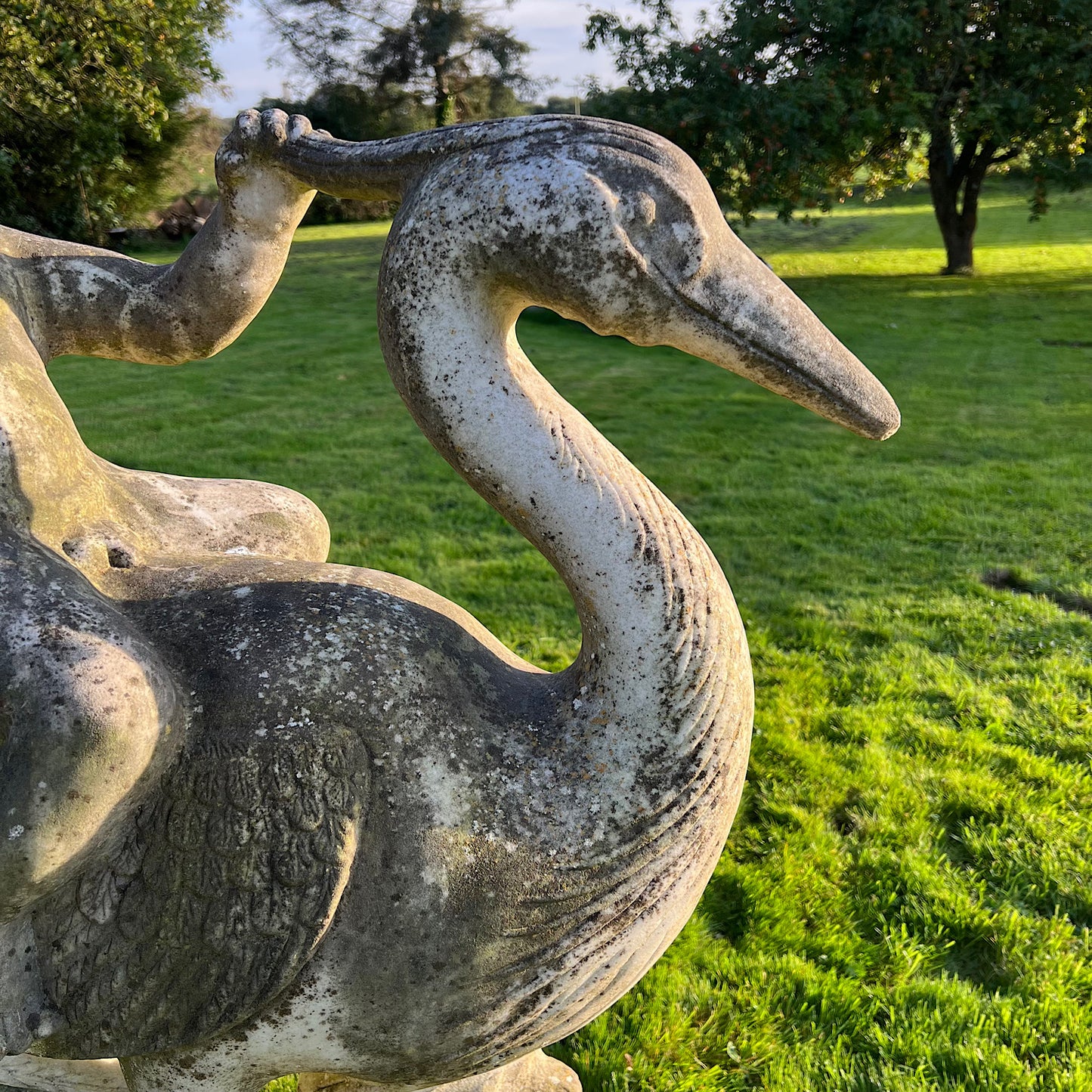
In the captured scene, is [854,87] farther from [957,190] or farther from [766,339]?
[766,339]

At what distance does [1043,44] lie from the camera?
36.8ft

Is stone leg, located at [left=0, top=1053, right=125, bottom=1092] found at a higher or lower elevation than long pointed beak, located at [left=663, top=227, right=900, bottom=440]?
lower

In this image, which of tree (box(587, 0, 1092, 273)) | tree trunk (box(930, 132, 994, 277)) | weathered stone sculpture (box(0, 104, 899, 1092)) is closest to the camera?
weathered stone sculpture (box(0, 104, 899, 1092))

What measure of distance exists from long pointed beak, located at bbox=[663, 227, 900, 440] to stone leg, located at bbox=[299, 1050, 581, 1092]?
131 cm

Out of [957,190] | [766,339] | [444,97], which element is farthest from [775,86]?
[444,97]

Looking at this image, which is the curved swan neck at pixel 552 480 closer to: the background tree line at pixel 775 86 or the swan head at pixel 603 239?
the swan head at pixel 603 239

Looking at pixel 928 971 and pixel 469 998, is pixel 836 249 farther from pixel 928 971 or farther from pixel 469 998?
pixel 469 998

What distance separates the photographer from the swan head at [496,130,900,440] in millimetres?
1371

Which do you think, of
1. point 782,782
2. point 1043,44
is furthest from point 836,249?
point 782,782

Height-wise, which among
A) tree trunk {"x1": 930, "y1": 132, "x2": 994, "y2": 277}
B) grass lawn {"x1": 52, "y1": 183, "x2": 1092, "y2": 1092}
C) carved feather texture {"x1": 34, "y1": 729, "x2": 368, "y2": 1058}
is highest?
tree trunk {"x1": 930, "y1": 132, "x2": 994, "y2": 277}

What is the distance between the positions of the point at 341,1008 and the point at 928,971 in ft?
5.88

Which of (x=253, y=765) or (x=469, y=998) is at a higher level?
(x=253, y=765)

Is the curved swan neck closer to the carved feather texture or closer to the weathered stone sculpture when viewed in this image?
the weathered stone sculpture

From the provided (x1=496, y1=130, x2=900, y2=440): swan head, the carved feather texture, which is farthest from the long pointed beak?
the carved feather texture
